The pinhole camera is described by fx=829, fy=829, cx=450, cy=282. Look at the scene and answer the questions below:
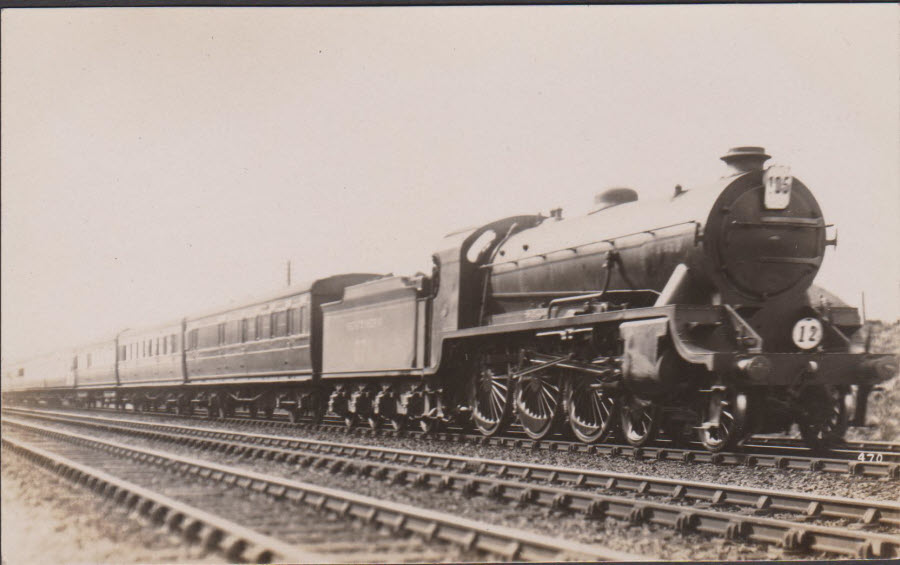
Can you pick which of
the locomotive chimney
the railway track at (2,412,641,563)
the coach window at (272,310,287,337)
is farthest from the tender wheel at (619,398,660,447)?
the coach window at (272,310,287,337)

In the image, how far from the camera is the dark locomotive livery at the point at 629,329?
306 inches

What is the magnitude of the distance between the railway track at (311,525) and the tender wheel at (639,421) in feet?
12.4

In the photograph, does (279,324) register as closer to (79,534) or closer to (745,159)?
(745,159)

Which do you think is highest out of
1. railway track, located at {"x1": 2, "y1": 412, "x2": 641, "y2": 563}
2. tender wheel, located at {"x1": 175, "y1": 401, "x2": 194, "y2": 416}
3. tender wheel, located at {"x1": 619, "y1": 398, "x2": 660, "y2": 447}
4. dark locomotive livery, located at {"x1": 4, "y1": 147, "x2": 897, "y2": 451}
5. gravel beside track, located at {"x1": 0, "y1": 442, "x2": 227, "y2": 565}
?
dark locomotive livery, located at {"x1": 4, "y1": 147, "x2": 897, "y2": 451}

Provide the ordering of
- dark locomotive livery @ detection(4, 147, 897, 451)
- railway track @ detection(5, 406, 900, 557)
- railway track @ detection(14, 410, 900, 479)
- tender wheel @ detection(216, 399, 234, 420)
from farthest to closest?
tender wheel @ detection(216, 399, 234, 420), dark locomotive livery @ detection(4, 147, 897, 451), railway track @ detection(14, 410, 900, 479), railway track @ detection(5, 406, 900, 557)

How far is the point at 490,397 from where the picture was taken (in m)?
10.9

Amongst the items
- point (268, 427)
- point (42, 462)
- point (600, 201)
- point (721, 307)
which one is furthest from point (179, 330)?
point (721, 307)

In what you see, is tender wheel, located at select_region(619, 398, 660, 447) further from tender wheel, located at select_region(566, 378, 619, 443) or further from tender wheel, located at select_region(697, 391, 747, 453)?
tender wheel, located at select_region(697, 391, 747, 453)

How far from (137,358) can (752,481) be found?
19.7 meters

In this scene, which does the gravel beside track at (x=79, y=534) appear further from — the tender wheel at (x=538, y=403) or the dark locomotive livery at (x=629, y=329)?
the tender wheel at (x=538, y=403)

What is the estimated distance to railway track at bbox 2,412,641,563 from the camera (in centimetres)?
453

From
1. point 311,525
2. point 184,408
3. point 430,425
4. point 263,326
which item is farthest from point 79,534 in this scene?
point 184,408

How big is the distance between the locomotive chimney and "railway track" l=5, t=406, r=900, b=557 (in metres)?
3.36

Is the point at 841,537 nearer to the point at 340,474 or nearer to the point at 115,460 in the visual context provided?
the point at 340,474
